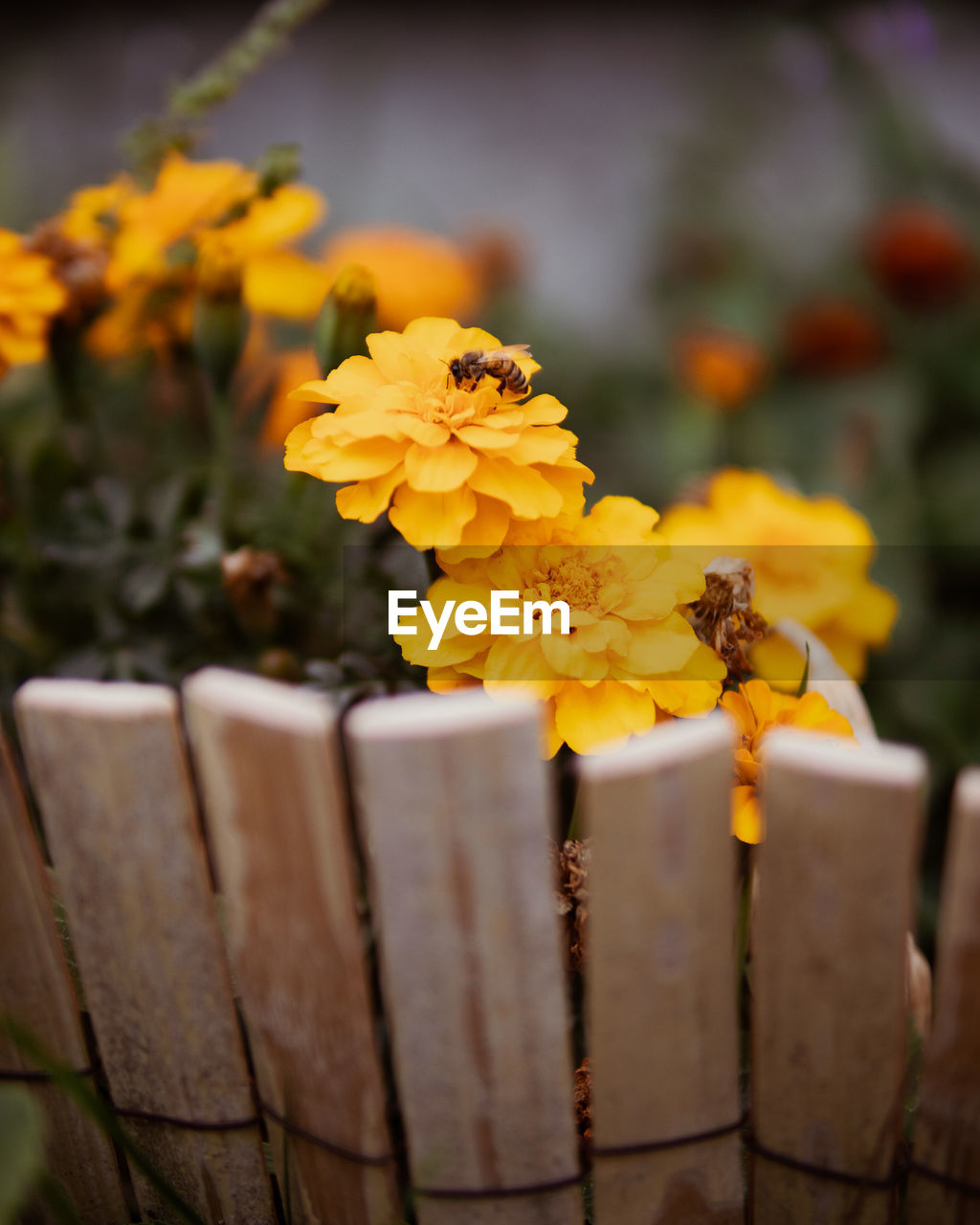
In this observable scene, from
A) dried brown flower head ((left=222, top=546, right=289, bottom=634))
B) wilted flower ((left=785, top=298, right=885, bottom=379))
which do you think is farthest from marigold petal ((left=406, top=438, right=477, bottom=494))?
wilted flower ((left=785, top=298, right=885, bottom=379))

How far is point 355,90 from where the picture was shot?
2.31m

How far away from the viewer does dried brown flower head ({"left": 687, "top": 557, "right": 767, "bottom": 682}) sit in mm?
587

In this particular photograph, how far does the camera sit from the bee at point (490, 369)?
547 mm

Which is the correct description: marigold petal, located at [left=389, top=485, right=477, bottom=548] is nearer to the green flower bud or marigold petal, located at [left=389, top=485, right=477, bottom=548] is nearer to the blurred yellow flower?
the green flower bud

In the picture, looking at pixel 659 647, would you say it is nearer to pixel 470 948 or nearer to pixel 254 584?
pixel 470 948

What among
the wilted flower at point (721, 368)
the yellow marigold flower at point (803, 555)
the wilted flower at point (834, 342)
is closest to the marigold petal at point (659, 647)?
the yellow marigold flower at point (803, 555)

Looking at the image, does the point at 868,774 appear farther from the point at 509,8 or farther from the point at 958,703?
the point at 509,8

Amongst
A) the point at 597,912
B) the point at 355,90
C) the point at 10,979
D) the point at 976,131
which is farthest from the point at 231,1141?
the point at 976,131

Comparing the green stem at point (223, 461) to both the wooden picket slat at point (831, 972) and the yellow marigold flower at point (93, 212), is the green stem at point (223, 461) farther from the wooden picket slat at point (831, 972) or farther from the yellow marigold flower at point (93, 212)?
the wooden picket slat at point (831, 972)

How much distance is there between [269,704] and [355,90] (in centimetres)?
236

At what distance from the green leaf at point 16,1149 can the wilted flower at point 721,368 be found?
4.42 ft

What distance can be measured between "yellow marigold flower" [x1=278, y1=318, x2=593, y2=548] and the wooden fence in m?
0.12

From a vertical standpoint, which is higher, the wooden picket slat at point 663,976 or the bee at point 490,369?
the bee at point 490,369

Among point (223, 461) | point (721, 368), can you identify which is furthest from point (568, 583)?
point (721, 368)
